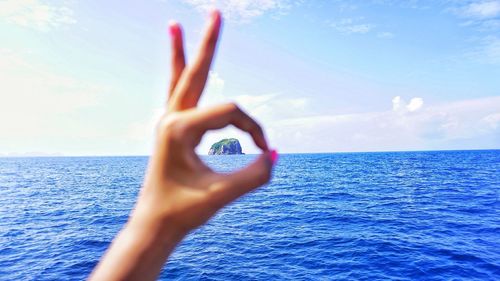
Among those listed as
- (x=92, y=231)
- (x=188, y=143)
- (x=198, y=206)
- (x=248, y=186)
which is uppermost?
(x=92, y=231)

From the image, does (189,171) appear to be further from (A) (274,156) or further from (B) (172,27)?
(B) (172,27)

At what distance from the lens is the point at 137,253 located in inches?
61.4

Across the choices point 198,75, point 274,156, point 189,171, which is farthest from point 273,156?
point 198,75

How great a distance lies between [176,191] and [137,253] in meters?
0.36

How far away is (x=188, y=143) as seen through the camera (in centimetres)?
155

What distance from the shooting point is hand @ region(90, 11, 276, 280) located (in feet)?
5.01

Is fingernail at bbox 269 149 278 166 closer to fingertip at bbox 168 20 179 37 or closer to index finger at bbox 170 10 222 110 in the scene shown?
index finger at bbox 170 10 222 110

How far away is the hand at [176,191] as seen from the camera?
153 cm

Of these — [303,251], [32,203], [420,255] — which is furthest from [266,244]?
[32,203]

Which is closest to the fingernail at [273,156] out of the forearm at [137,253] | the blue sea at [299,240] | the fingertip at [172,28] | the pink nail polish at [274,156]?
the pink nail polish at [274,156]

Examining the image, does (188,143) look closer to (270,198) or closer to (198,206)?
(198,206)

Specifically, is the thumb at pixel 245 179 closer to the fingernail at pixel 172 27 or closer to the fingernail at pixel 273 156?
the fingernail at pixel 273 156

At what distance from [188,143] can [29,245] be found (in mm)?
27350

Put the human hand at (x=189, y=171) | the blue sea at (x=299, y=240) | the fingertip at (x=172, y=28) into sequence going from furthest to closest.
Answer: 1. the blue sea at (x=299, y=240)
2. the fingertip at (x=172, y=28)
3. the human hand at (x=189, y=171)
